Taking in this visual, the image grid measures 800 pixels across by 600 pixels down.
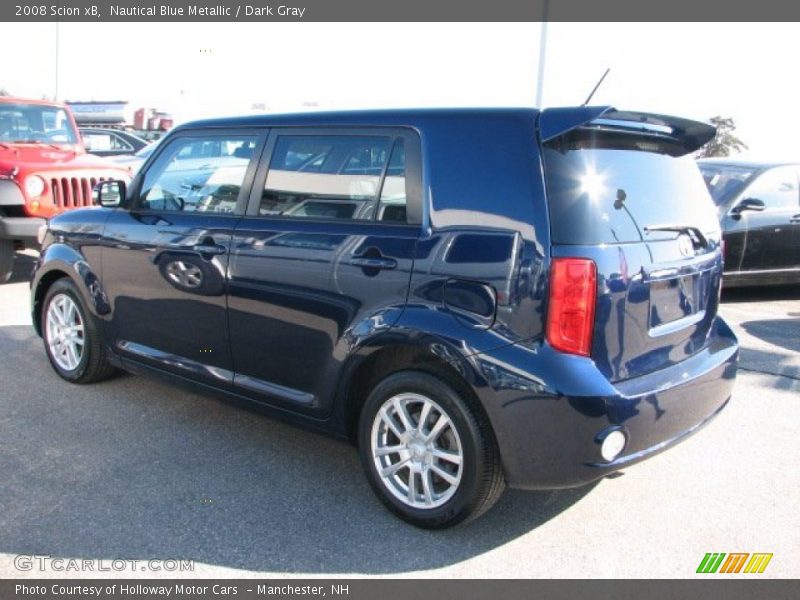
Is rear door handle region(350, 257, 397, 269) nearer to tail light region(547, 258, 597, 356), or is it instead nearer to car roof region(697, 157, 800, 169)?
tail light region(547, 258, 597, 356)

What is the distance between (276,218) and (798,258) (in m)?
7.05

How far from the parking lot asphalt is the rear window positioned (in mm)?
1324

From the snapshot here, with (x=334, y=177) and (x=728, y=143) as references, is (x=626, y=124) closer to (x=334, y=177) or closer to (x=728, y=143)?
(x=334, y=177)

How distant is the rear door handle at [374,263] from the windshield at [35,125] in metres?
7.80

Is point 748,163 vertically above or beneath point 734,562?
above

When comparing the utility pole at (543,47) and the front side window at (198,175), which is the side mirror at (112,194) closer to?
the front side window at (198,175)

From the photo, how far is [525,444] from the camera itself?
8.95 feet

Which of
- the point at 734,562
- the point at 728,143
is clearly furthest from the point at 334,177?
the point at 728,143

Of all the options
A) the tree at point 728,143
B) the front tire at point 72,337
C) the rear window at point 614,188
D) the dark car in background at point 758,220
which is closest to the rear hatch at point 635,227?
the rear window at point 614,188

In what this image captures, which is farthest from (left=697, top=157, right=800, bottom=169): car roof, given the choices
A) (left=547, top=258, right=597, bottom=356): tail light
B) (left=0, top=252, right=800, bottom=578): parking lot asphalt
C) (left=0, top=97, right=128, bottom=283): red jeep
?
(left=0, top=97, right=128, bottom=283): red jeep

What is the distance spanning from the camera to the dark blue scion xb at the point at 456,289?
2682mm

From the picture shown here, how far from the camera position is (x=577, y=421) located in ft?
8.63

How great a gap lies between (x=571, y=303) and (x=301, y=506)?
1606mm
